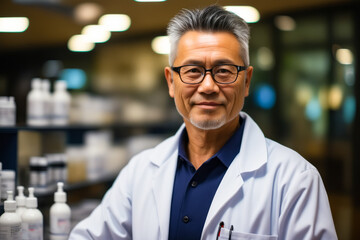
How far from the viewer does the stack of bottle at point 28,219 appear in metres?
1.90

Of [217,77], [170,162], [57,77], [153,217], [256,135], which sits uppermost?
[57,77]

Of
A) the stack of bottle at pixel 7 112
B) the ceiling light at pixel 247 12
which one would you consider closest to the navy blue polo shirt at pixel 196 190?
the stack of bottle at pixel 7 112

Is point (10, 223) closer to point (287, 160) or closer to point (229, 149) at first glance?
point (229, 149)

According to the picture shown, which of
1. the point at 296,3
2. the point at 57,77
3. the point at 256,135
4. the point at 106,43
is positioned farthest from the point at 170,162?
the point at 106,43

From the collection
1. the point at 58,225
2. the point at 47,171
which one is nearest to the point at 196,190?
the point at 58,225

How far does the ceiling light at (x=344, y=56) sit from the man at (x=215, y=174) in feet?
5.99

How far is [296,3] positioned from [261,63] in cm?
61

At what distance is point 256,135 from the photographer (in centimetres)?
184

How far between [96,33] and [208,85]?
273 centimetres

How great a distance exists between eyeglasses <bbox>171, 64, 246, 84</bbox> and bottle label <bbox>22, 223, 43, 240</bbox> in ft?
3.32

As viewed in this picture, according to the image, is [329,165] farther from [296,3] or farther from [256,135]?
[256,135]

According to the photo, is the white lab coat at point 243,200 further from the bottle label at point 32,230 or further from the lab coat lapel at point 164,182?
the bottle label at point 32,230

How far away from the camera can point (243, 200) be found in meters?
1.68

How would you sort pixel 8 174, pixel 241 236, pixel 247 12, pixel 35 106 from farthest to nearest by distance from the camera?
pixel 247 12 < pixel 35 106 < pixel 8 174 < pixel 241 236
